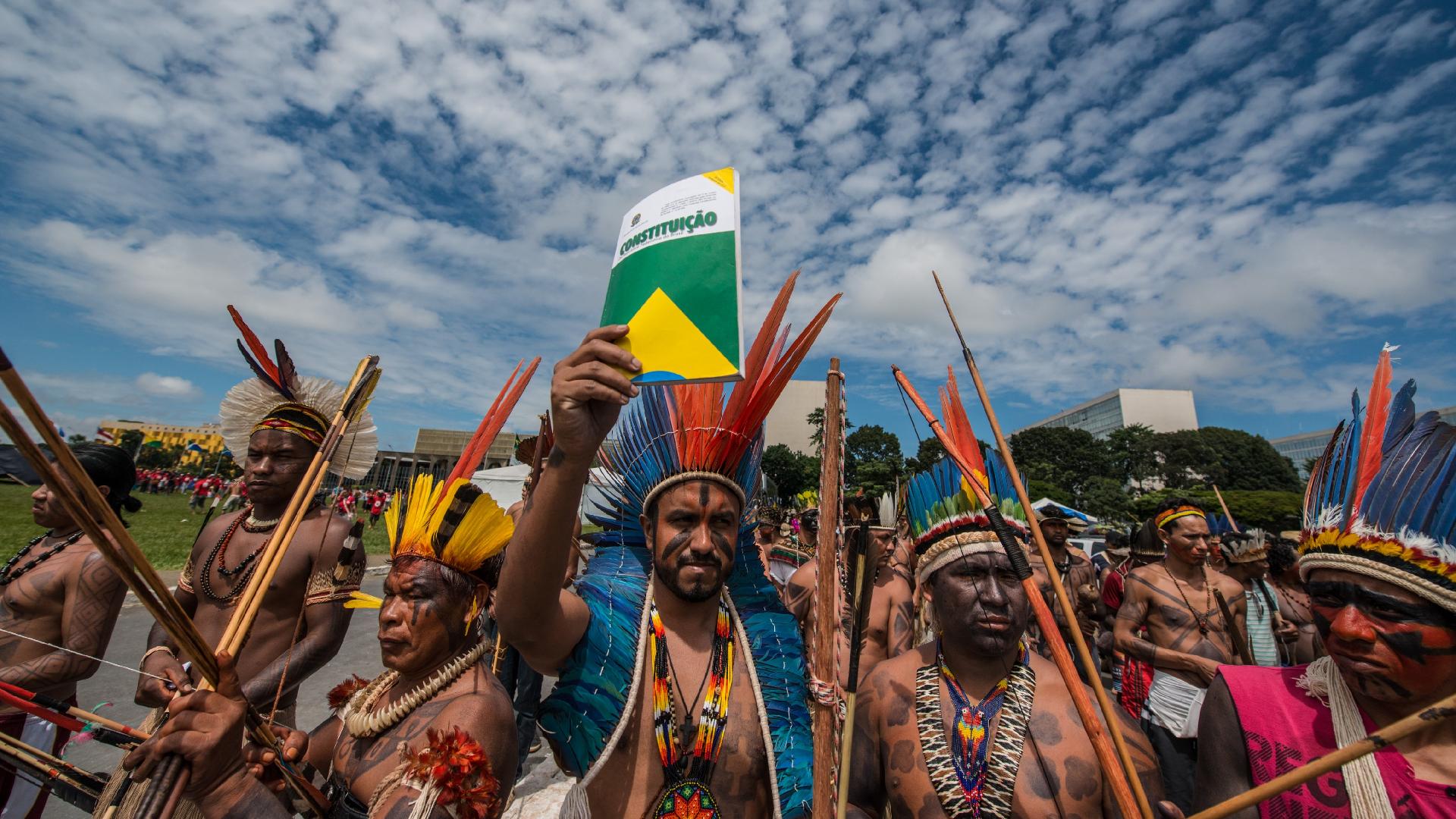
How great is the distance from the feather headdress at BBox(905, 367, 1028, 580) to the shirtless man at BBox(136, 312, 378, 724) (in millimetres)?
2901

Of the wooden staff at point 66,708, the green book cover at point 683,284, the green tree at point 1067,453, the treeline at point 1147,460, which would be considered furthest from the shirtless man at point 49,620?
the green tree at point 1067,453

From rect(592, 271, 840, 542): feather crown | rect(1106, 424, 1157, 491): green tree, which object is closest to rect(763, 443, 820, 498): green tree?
rect(1106, 424, 1157, 491): green tree

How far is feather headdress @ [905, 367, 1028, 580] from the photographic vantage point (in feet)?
7.99

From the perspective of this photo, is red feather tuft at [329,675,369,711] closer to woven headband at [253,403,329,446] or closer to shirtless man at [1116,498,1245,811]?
woven headband at [253,403,329,446]

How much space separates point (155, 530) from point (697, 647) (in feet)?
80.7

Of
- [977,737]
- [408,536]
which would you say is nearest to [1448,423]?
[977,737]

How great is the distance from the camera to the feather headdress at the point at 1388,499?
152 centimetres

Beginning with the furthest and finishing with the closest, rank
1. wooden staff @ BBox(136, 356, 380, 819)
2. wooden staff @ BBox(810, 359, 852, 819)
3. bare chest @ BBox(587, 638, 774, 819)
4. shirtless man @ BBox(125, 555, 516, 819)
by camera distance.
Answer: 1. bare chest @ BBox(587, 638, 774, 819)
2. wooden staff @ BBox(810, 359, 852, 819)
3. shirtless man @ BBox(125, 555, 516, 819)
4. wooden staff @ BBox(136, 356, 380, 819)

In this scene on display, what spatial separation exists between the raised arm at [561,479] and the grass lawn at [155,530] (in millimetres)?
8006

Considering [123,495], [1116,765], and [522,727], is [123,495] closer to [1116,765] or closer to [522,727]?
[522,727]

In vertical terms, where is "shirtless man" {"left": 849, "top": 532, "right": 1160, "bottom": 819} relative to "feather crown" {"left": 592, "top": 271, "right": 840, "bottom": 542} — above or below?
below

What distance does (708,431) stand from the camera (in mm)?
2336

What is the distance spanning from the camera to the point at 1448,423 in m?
1.72

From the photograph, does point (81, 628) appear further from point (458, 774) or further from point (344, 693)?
point (458, 774)
